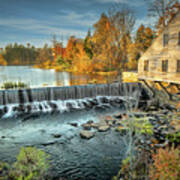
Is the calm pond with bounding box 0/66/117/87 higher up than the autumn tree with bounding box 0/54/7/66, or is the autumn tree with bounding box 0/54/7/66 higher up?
the autumn tree with bounding box 0/54/7/66

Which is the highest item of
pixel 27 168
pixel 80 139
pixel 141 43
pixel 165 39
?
pixel 141 43

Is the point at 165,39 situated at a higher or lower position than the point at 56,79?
higher

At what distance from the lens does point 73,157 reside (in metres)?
8.51

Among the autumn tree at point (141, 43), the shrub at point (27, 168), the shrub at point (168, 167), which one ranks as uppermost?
the autumn tree at point (141, 43)

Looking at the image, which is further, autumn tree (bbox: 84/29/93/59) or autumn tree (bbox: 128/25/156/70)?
autumn tree (bbox: 84/29/93/59)

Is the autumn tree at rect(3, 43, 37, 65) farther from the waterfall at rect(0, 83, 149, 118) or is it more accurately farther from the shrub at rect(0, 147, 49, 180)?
the shrub at rect(0, 147, 49, 180)

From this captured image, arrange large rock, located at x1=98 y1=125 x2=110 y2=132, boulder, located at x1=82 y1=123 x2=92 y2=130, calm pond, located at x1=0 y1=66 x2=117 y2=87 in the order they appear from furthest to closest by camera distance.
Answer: calm pond, located at x1=0 y1=66 x2=117 y2=87
boulder, located at x1=82 y1=123 x2=92 y2=130
large rock, located at x1=98 y1=125 x2=110 y2=132

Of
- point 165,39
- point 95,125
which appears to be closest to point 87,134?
point 95,125

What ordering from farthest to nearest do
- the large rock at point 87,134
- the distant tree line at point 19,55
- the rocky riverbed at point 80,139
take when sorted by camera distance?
the distant tree line at point 19,55 → the large rock at point 87,134 → the rocky riverbed at point 80,139

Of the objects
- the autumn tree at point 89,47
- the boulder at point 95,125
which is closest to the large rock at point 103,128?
the boulder at point 95,125

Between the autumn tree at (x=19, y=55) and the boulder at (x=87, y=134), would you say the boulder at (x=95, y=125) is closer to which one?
the boulder at (x=87, y=134)

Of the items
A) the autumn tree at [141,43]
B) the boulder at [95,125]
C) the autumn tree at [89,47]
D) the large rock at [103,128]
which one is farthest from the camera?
the autumn tree at [89,47]

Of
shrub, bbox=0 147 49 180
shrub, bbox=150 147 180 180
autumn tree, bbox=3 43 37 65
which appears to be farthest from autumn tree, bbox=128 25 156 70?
autumn tree, bbox=3 43 37 65

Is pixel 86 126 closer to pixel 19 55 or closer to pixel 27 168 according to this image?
pixel 27 168
